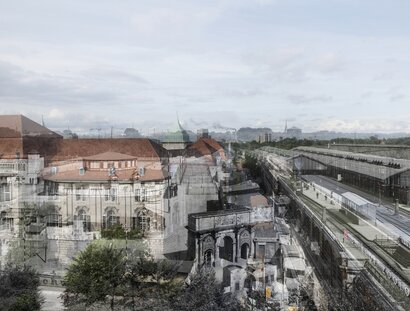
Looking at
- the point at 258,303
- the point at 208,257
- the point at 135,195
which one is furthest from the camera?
the point at 135,195

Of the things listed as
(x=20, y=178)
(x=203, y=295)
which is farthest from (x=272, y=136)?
(x=203, y=295)

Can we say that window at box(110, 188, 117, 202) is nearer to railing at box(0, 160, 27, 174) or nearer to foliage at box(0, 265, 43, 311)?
foliage at box(0, 265, 43, 311)

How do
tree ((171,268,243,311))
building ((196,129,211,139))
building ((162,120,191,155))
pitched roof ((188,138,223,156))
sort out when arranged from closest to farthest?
tree ((171,268,243,311)) < building ((162,120,191,155)) < pitched roof ((188,138,223,156)) < building ((196,129,211,139))

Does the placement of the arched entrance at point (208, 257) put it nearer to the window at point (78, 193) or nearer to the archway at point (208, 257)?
the archway at point (208, 257)

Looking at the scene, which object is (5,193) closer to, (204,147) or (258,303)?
(204,147)

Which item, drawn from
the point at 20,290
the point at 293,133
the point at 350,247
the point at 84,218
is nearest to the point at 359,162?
the point at 293,133

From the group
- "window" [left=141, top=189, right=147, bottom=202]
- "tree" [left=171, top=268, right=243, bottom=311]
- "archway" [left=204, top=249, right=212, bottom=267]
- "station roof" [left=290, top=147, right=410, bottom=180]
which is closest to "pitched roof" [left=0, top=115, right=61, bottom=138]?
"window" [left=141, top=189, right=147, bottom=202]
